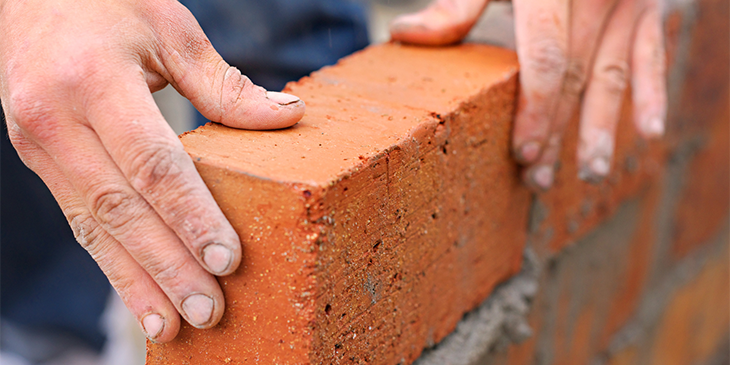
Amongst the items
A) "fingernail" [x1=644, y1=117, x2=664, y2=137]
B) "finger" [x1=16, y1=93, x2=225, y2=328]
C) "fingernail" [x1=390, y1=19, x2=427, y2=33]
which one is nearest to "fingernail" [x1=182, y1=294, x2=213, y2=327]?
"finger" [x1=16, y1=93, x2=225, y2=328]

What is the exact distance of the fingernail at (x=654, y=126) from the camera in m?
1.72

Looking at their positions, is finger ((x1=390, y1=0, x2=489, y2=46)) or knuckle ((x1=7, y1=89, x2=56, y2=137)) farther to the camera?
finger ((x1=390, y1=0, x2=489, y2=46))

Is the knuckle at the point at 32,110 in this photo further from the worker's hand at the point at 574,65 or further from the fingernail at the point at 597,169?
the fingernail at the point at 597,169

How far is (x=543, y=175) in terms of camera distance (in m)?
1.59

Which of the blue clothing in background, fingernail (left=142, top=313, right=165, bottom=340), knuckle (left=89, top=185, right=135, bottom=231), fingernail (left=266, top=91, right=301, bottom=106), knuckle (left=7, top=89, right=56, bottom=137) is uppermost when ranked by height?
knuckle (left=7, top=89, right=56, bottom=137)

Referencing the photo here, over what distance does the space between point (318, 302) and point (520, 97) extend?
86cm

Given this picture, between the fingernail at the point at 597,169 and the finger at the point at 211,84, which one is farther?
the fingernail at the point at 597,169

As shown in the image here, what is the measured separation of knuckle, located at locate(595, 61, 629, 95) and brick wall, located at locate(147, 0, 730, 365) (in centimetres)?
22

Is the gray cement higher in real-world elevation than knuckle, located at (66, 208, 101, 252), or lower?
lower

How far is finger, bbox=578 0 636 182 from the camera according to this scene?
1.64 meters

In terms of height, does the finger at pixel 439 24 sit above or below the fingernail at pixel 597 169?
above

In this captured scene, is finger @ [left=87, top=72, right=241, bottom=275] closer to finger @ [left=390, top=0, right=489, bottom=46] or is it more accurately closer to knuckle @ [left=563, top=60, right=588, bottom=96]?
finger @ [left=390, top=0, right=489, bottom=46]

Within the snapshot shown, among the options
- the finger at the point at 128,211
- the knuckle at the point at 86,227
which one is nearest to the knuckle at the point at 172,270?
the finger at the point at 128,211

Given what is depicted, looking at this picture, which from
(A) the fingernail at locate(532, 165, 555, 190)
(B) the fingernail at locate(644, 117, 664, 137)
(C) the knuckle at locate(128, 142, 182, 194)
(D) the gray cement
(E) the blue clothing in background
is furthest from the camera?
(E) the blue clothing in background
